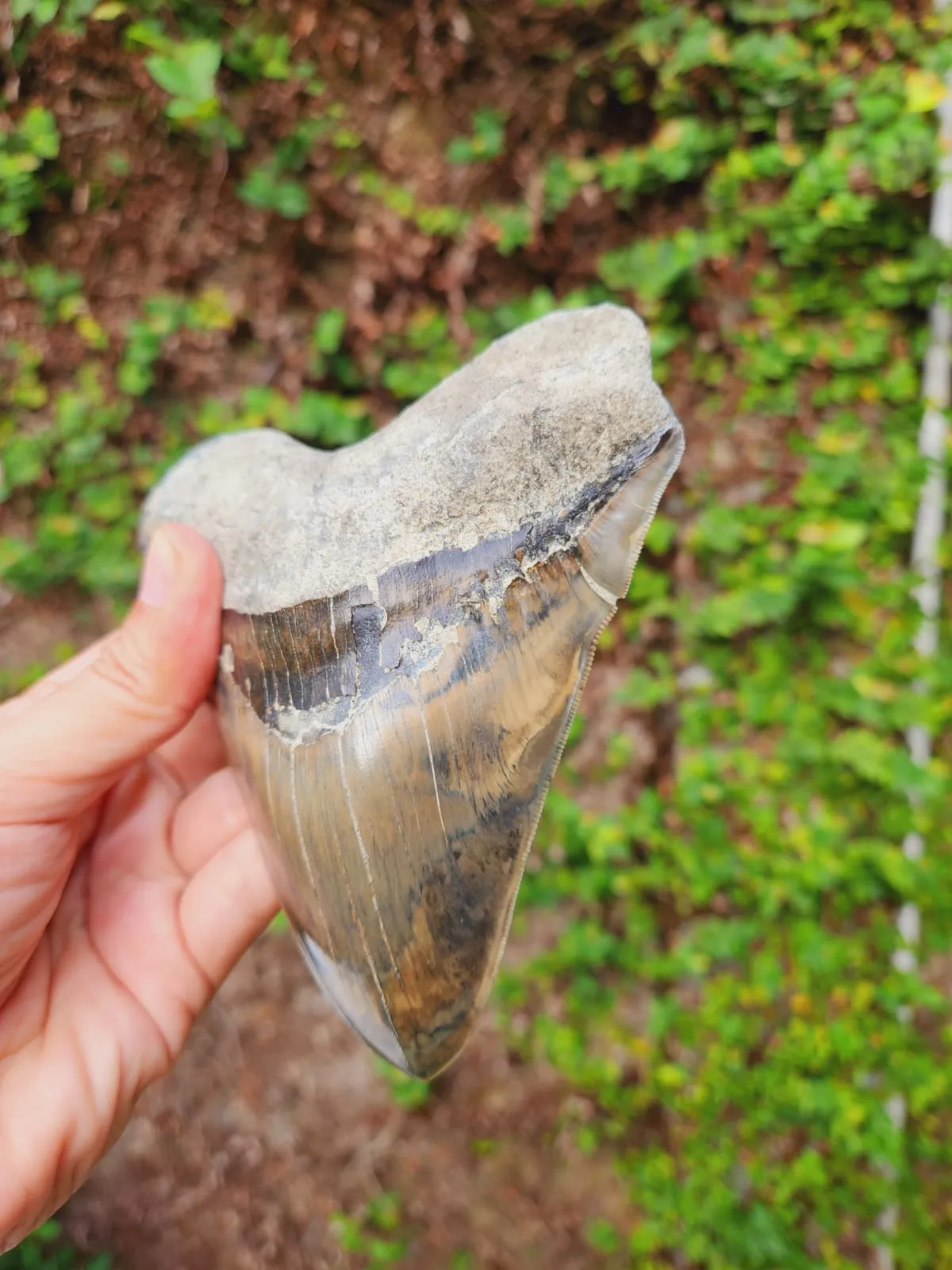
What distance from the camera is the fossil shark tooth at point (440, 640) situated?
1.00 metres

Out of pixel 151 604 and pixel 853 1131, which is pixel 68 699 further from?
pixel 853 1131

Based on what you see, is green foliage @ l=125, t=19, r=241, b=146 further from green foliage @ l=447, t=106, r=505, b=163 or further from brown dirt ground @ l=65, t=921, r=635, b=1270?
brown dirt ground @ l=65, t=921, r=635, b=1270

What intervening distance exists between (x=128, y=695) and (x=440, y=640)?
60 cm

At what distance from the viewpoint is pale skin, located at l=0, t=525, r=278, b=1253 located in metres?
1.30

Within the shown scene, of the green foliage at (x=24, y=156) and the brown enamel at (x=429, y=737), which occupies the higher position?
the green foliage at (x=24, y=156)

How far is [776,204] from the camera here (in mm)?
1983

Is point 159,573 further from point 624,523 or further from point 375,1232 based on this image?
point 375,1232

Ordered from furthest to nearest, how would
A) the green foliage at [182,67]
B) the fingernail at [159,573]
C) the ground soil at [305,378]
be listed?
the ground soil at [305,378], the green foliage at [182,67], the fingernail at [159,573]

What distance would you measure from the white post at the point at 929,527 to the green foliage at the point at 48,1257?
2.23 m

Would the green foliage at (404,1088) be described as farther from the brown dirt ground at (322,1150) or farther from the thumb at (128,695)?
the thumb at (128,695)

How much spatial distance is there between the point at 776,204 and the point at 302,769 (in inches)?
71.0

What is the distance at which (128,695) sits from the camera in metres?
1.31

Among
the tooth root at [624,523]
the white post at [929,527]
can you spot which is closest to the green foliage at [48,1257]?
the white post at [929,527]

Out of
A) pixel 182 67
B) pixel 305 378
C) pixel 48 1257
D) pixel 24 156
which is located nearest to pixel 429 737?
pixel 305 378
